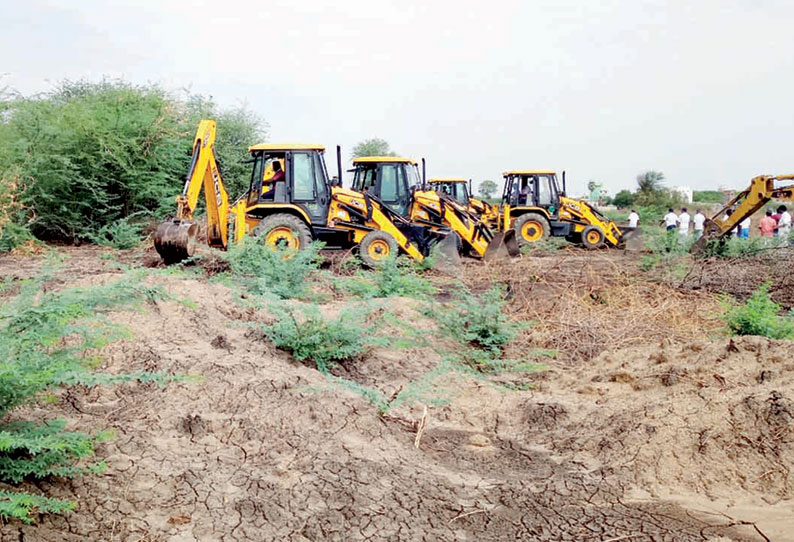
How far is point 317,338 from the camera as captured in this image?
6.59 m

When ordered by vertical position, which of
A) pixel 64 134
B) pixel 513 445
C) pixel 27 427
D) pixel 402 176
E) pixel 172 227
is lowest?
pixel 513 445

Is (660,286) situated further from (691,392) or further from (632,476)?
(632,476)

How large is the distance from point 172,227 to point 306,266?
2.36 metres

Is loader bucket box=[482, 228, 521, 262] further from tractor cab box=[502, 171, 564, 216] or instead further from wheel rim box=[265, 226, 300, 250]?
tractor cab box=[502, 171, 564, 216]

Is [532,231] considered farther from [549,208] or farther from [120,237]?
[120,237]

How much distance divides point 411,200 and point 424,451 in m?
12.0

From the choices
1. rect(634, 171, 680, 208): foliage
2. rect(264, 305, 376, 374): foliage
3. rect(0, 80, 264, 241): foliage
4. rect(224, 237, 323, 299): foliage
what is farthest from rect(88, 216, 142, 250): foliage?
rect(634, 171, 680, 208): foliage

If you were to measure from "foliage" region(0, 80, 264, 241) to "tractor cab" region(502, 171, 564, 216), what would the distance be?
948cm

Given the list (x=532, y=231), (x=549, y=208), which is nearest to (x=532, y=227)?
(x=532, y=231)

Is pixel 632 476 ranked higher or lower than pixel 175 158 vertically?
lower

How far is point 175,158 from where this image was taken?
1881 cm

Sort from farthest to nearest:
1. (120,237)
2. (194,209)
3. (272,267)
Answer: (120,237)
(194,209)
(272,267)

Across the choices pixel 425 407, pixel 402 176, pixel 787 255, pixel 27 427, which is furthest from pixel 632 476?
pixel 402 176

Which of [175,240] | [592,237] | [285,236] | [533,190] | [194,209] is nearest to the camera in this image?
[175,240]
